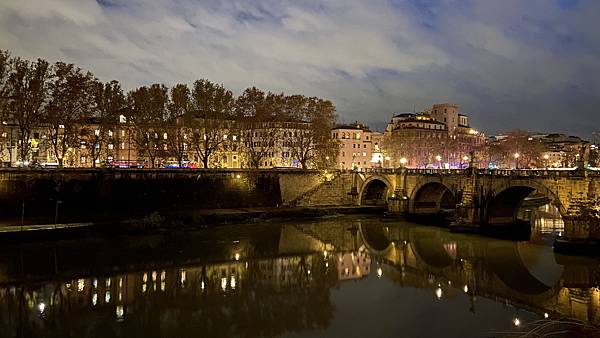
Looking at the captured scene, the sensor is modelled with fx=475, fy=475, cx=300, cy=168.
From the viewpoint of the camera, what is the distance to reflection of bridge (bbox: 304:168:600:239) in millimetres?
26969

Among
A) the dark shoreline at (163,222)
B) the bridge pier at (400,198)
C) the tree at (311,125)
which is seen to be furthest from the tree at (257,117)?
the bridge pier at (400,198)

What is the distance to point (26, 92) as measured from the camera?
3744 centimetres

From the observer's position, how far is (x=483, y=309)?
1820 cm

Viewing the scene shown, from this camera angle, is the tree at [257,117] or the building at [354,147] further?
the building at [354,147]

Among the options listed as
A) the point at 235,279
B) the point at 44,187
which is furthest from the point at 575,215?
the point at 44,187

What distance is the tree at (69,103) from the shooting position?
1526 inches

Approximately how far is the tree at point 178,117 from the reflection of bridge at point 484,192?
15.7 metres

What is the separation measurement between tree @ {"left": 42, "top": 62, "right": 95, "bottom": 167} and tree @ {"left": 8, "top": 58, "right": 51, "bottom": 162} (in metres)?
0.72

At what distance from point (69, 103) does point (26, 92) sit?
3.18m

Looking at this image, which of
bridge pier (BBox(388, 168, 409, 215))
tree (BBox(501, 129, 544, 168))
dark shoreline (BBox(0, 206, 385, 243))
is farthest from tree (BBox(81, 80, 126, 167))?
tree (BBox(501, 129, 544, 168))

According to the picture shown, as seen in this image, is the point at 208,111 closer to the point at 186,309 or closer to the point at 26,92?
the point at 26,92

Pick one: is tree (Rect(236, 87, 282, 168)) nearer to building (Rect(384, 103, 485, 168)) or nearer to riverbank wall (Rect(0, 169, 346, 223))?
riverbank wall (Rect(0, 169, 346, 223))

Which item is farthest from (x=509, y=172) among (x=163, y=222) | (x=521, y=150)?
(x=521, y=150)

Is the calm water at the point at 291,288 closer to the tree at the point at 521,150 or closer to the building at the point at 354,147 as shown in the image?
the tree at the point at 521,150
